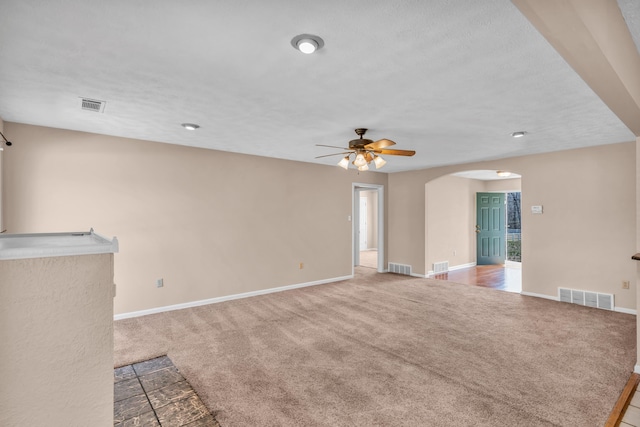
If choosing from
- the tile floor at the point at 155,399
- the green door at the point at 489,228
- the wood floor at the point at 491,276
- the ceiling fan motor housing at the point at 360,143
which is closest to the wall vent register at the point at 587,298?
the wood floor at the point at 491,276

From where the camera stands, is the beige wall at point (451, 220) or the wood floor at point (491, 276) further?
the beige wall at point (451, 220)

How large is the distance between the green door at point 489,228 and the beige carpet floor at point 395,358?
11.6 feet

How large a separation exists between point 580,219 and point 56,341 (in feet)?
20.3

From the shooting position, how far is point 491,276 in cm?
701

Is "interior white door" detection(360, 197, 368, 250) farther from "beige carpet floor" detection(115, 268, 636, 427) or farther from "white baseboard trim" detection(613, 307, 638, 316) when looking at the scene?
"white baseboard trim" detection(613, 307, 638, 316)

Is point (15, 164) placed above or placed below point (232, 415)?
above

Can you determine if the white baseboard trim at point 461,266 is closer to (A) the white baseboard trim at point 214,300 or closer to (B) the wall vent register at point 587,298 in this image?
(B) the wall vent register at point 587,298

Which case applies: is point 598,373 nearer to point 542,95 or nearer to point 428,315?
point 428,315

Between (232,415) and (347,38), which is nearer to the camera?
(347,38)

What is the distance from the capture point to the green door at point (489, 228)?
8414mm

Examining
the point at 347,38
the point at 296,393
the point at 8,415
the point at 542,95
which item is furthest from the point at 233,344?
the point at 542,95

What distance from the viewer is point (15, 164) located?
3.57 metres

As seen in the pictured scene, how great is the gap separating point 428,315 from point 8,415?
13.7 ft

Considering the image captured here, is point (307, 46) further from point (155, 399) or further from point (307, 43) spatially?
point (155, 399)
